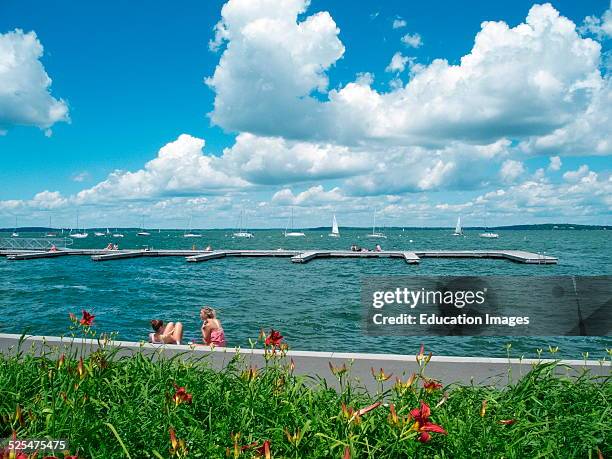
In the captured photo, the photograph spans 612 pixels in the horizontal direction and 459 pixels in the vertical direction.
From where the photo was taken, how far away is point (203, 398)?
4.36m

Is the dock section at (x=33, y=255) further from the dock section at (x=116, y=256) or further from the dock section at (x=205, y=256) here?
the dock section at (x=205, y=256)

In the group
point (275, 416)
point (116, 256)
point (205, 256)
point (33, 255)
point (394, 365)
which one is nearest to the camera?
point (275, 416)

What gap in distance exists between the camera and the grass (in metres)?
3.33

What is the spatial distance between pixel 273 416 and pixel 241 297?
2542 cm

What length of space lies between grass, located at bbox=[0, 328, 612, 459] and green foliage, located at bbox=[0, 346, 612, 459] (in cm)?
1

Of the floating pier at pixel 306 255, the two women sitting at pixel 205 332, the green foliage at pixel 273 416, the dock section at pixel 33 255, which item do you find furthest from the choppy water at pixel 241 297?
the green foliage at pixel 273 416

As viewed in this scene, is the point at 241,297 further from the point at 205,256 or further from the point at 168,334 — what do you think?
the point at 205,256

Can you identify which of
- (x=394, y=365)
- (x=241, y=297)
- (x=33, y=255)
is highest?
(x=394, y=365)

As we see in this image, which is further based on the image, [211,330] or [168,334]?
[168,334]

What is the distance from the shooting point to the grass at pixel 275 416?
3.33 m

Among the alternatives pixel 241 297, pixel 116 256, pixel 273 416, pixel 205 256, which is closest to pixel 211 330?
pixel 273 416

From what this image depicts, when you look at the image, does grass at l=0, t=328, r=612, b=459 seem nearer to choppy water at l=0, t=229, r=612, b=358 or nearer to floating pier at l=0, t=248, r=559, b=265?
choppy water at l=0, t=229, r=612, b=358

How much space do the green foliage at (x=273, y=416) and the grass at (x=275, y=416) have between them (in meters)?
0.01

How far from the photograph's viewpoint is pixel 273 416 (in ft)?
13.0
